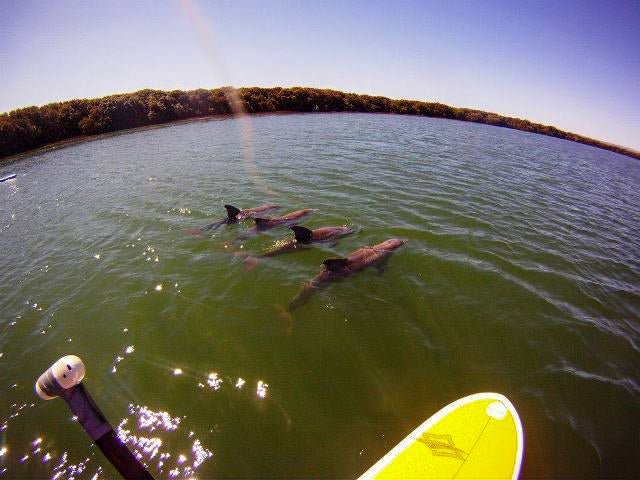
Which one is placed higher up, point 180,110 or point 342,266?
point 180,110

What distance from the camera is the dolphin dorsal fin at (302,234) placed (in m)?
10.2

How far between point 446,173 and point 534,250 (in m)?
10.2

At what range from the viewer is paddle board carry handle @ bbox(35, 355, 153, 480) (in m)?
2.97

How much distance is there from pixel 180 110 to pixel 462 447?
5590 cm

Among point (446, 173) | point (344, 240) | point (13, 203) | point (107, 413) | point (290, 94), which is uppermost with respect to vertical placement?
point (290, 94)

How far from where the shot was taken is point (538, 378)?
6.20m

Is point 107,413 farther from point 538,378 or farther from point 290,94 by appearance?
point 290,94

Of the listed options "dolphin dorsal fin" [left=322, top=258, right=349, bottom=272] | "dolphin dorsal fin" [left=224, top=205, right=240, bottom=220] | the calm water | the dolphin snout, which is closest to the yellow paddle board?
the calm water

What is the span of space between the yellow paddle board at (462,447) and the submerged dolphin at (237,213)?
9564 mm

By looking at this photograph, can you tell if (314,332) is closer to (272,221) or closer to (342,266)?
(342,266)

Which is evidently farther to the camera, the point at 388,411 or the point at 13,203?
the point at 13,203

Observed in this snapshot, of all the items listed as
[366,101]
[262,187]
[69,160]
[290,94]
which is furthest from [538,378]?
[366,101]

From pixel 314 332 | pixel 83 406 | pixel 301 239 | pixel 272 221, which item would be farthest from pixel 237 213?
pixel 83 406

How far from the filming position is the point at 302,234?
10297 millimetres
